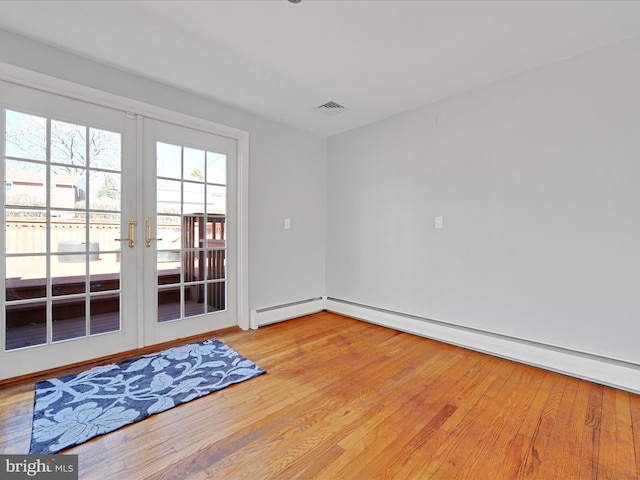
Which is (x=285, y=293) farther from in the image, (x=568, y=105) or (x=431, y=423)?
(x=568, y=105)

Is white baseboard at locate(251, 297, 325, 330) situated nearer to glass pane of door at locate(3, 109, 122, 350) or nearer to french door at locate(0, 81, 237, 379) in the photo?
french door at locate(0, 81, 237, 379)

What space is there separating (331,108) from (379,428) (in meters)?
3.01

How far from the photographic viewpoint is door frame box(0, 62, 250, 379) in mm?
2174

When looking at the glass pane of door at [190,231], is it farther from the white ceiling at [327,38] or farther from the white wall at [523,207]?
the white wall at [523,207]

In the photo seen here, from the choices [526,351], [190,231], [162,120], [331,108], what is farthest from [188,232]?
[526,351]

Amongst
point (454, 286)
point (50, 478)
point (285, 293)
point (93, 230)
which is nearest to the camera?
point (50, 478)

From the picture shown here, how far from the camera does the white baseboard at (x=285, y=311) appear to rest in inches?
135

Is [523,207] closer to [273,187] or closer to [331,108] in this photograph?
[331,108]

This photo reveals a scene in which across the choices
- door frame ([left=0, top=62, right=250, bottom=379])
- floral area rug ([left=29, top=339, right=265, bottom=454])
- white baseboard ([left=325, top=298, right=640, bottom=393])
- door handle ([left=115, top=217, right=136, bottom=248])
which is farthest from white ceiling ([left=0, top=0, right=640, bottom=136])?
floral area rug ([left=29, top=339, right=265, bottom=454])

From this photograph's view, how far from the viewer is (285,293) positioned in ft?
12.5

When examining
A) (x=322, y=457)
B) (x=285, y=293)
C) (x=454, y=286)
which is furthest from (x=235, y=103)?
(x=322, y=457)

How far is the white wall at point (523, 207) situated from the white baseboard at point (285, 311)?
79cm

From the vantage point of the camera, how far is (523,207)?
2.55 m

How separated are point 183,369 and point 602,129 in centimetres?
372
